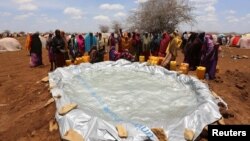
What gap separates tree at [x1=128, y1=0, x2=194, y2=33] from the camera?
2709 cm

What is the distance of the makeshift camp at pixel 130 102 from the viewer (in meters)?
4.95

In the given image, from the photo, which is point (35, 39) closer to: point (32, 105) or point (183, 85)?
point (32, 105)

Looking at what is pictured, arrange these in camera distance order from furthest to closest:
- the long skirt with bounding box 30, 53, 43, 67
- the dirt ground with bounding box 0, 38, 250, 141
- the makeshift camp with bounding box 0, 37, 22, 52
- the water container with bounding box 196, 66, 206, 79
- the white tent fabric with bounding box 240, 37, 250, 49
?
the white tent fabric with bounding box 240, 37, 250, 49 → the makeshift camp with bounding box 0, 37, 22, 52 → the long skirt with bounding box 30, 53, 43, 67 → the water container with bounding box 196, 66, 206, 79 → the dirt ground with bounding box 0, 38, 250, 141

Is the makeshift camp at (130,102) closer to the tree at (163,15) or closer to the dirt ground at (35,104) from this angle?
the dirt ground at (35,104)

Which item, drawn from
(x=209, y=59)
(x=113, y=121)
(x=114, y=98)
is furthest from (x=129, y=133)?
(x=209, y=59)

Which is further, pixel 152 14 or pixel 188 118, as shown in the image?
pixel 152 14

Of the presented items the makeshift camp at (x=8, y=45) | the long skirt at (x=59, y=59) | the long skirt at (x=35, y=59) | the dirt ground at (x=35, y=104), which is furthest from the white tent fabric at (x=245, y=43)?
the long skirt at (x=59, y=59)

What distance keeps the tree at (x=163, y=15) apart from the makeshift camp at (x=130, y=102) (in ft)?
61.5

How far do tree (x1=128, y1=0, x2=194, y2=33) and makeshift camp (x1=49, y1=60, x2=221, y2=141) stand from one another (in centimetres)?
1875

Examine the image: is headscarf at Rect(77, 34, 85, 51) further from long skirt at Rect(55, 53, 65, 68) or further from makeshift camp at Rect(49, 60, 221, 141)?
makeshift camp at Rect(49, 60, 221, 141)

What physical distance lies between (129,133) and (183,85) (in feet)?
10.3

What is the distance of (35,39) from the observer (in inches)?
472

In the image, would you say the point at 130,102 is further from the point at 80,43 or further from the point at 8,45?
the point at 8,45

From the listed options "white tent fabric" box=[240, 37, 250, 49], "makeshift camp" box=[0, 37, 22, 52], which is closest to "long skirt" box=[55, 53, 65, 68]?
"makeshift camp" box=[0, 37, 22, 52]
